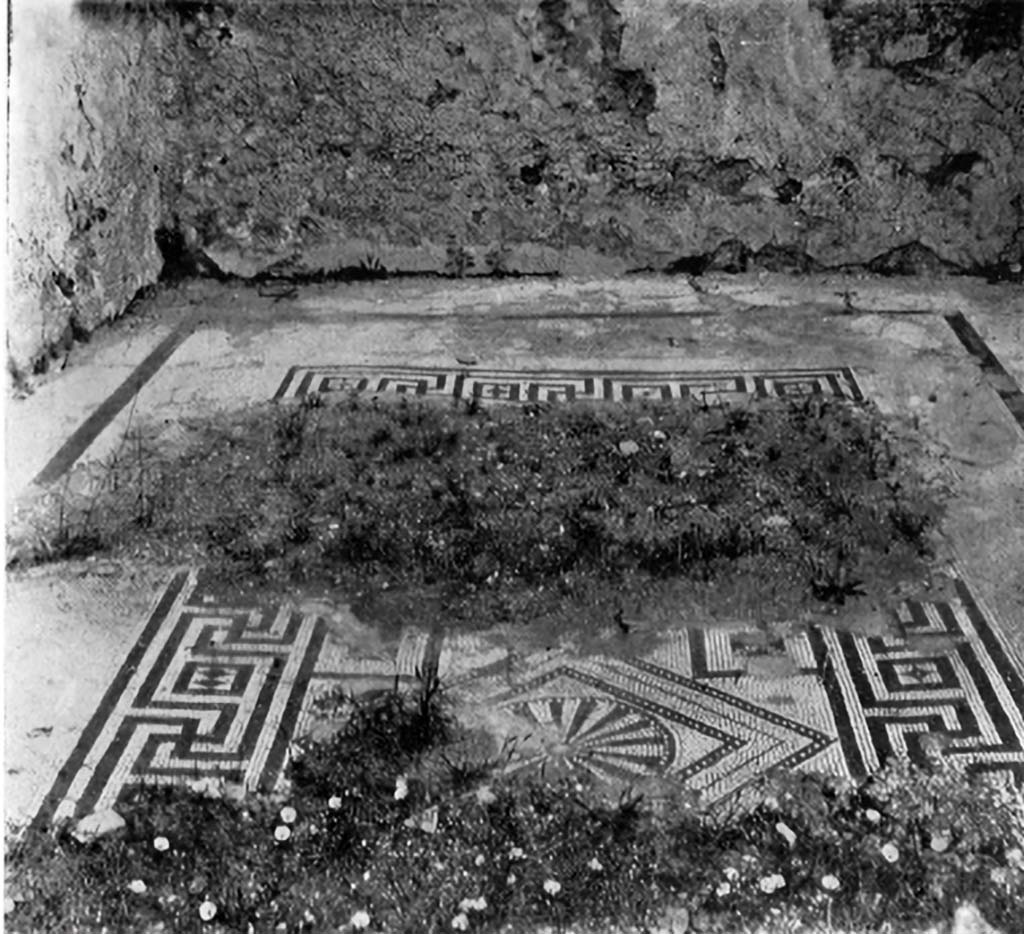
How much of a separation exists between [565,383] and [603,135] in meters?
0.94

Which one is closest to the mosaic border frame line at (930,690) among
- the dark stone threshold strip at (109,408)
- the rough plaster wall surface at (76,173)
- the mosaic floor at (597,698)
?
the mosaic floor at (597,698)

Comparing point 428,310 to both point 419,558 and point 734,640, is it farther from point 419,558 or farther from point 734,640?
point 734,640

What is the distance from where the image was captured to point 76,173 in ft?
10.6

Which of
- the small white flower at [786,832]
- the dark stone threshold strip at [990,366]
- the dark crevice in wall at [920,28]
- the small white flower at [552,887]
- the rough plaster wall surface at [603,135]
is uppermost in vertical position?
the dark crevice in wall at [920,28]

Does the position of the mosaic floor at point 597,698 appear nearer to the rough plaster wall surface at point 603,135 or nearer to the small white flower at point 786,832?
the small white flower at point 786,832

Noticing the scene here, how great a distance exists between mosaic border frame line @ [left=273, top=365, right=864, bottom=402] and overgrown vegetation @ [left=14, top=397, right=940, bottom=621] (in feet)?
0.27

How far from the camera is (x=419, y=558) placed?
2461mm

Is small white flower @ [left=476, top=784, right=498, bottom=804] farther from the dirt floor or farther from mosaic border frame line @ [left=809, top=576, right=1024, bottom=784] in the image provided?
mosaic border frame line @ [left=809, top=576, right=1024, bottom=784]

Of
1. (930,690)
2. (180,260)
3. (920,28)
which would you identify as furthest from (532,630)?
(920,28)

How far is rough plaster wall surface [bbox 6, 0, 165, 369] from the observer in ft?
9.95

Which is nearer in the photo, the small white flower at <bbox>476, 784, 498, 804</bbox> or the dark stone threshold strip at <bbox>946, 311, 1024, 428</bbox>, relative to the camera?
the small white flower at <bbox>476, 784, 498, 804</bbox>

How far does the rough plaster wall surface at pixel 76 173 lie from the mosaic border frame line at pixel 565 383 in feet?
1.99

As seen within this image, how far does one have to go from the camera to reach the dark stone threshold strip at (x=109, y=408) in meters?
2.73

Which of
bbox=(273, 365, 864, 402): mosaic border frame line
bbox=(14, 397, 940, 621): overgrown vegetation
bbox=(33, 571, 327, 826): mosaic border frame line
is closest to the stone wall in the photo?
bbox=(273, 365, 864, 402): mosaic border frame line
